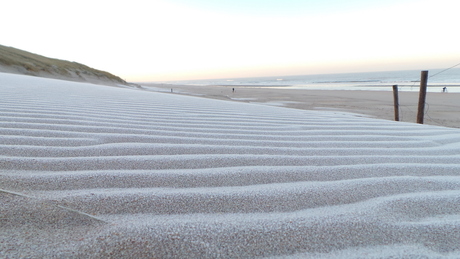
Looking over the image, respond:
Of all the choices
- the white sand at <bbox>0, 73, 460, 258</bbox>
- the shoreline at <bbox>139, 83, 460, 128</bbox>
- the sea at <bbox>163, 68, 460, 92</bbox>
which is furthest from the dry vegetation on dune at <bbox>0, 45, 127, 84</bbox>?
the sea at <bbox>163, 68, 460, 92</bbox>

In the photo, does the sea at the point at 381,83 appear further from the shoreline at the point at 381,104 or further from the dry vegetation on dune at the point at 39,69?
the dry vegetation on dune at the point at 39,69

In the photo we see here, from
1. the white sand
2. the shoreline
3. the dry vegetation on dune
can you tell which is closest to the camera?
the white sand

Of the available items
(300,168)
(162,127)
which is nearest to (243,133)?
(162,127)

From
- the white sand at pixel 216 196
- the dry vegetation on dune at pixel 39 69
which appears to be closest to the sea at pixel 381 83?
the white sand at pixel 216 196

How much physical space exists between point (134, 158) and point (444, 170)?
5.35 ft

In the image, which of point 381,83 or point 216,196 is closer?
point 216,196

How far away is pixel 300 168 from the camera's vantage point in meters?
1.50

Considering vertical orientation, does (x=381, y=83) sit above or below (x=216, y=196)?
above

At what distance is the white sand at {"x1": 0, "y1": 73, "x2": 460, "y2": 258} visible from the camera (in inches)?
33.2

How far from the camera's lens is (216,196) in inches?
44.3

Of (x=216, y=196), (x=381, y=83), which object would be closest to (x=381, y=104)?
(x=216, y=196)

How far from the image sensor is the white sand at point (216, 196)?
0.84 meters

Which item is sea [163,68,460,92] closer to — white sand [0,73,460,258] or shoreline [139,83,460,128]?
shoreline [139,83,460,128]

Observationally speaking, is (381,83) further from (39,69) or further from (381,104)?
(39,69)
